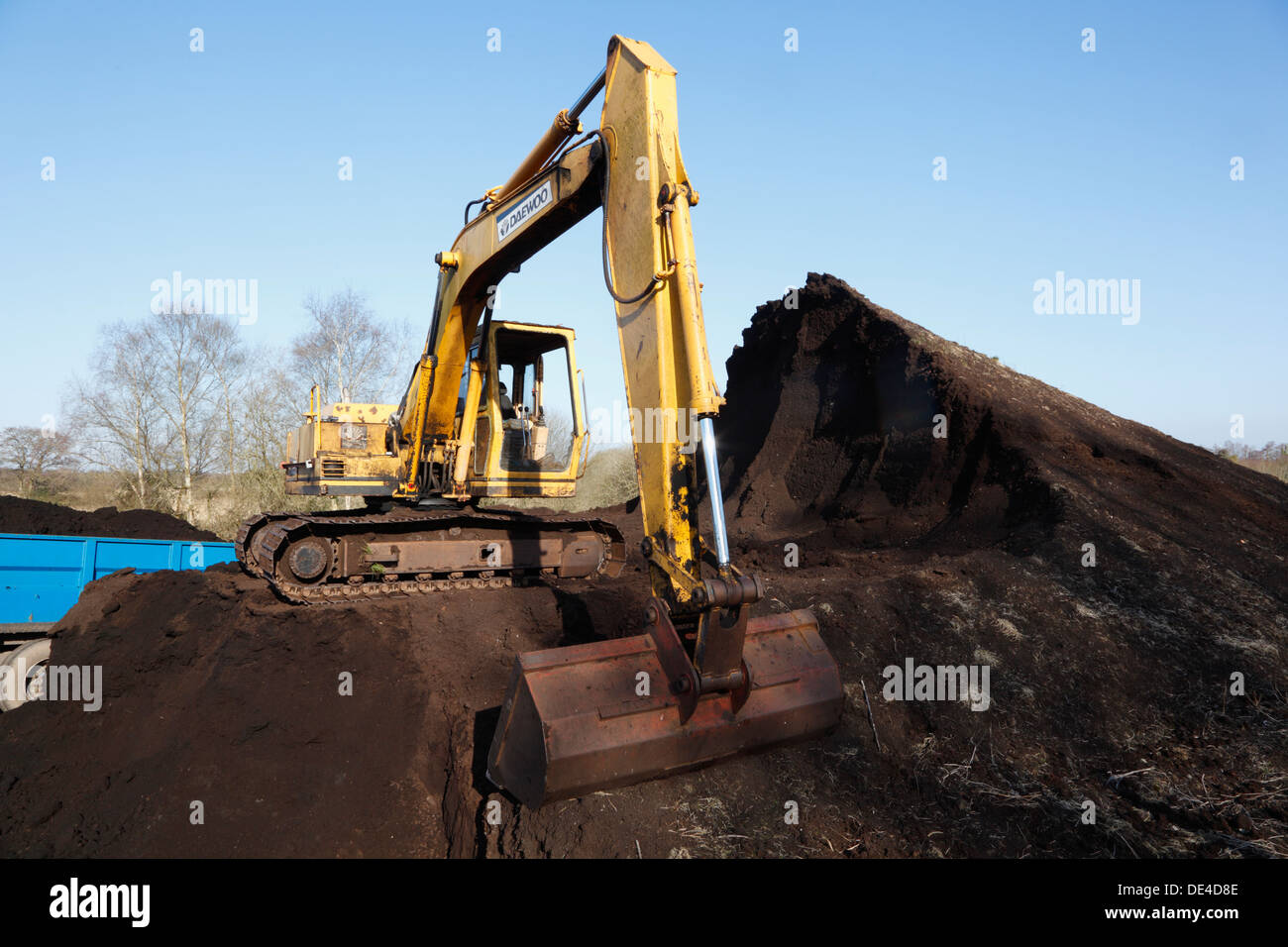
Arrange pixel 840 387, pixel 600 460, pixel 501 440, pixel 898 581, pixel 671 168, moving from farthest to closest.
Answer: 1. pixel 600 460
2. pixel 840 387
3. pixel 501 440
4. pixel 898 581
5. pixel 671 168

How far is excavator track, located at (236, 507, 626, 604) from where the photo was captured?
721 centimetres

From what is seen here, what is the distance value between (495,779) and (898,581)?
396 centimetres

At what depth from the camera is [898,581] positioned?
632 centimetres

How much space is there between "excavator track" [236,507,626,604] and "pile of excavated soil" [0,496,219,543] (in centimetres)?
473

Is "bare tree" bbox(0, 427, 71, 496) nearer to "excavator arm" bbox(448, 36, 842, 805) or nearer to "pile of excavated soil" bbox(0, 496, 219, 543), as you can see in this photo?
"pile of excavated soil" bbox(0, 496, 219, 543)

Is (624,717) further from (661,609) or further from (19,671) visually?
(19,671)

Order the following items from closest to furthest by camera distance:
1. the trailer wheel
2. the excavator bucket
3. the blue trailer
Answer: the excavator bucket → the trailer wheel → the blue trailer

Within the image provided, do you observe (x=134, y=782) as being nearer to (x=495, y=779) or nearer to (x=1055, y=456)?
(x=495, y=779)

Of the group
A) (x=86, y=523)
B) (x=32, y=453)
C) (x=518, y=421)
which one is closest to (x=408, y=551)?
(x=518, y=421)

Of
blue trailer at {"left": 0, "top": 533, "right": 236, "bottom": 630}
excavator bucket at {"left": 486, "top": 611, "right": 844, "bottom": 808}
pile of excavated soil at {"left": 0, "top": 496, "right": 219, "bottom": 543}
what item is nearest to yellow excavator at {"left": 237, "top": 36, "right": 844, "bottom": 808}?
excavator bucket at {"left": 486, "top": 611, "right": 844, "bottom": 808}

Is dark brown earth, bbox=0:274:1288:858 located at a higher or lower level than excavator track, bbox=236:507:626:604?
lower
